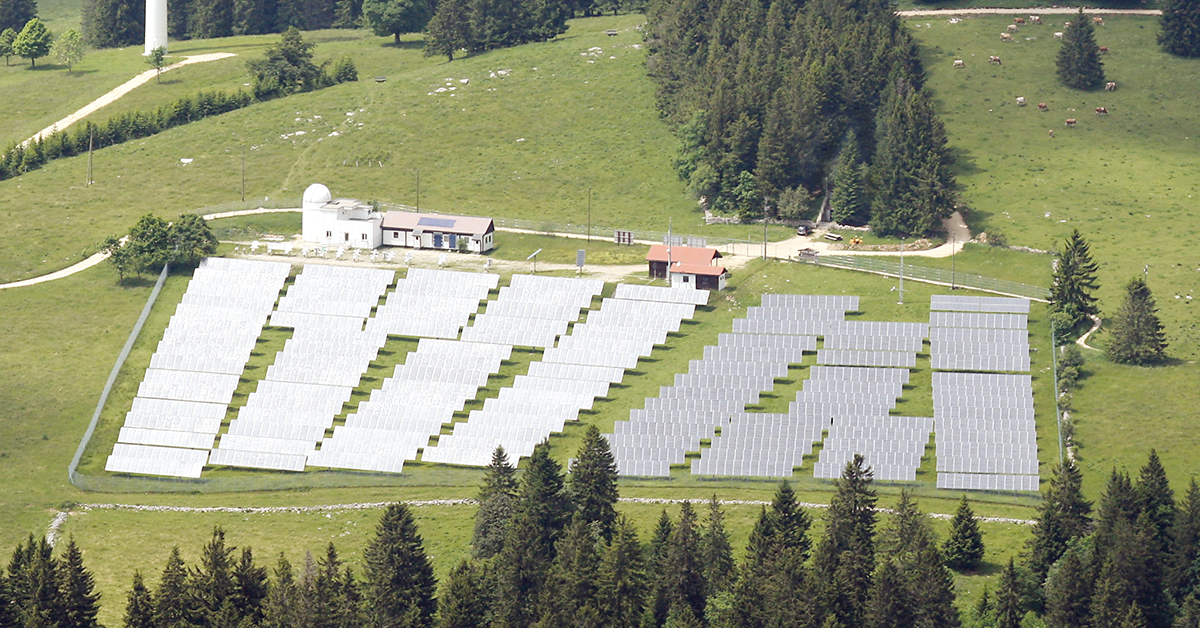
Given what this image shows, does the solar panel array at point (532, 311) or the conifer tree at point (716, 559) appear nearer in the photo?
the conifer tree at point (716, 559)

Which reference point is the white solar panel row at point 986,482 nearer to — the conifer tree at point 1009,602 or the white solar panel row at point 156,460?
the conifer tree at point 1009,602

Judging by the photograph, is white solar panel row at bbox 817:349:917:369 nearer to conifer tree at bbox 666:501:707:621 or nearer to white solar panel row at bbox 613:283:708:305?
white solar panel row at bbox 613:283:708:305

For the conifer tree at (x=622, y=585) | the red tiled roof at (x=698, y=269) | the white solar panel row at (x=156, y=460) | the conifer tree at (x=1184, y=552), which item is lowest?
the white solar panel row at (x=156, y=460)

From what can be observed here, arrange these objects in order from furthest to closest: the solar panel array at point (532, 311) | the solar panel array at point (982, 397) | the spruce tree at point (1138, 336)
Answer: the solar panel array at point (532, 311) < the spruce tree at point (1138, 336) < the solar panel array at point (982, 397)

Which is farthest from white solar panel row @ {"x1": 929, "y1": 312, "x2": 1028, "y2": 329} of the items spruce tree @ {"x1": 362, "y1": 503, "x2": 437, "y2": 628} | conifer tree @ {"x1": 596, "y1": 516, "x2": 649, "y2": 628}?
spruce tree @ {"x1": 362, "y1": 503, "x2": 437, "y2": 628}

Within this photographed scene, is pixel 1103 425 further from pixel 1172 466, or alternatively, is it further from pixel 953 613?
pixel 953 613

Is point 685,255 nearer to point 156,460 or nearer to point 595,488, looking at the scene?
point 595,488

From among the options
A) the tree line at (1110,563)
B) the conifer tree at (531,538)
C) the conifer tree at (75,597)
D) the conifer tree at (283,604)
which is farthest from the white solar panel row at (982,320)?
the conifer tree at (75,597)
